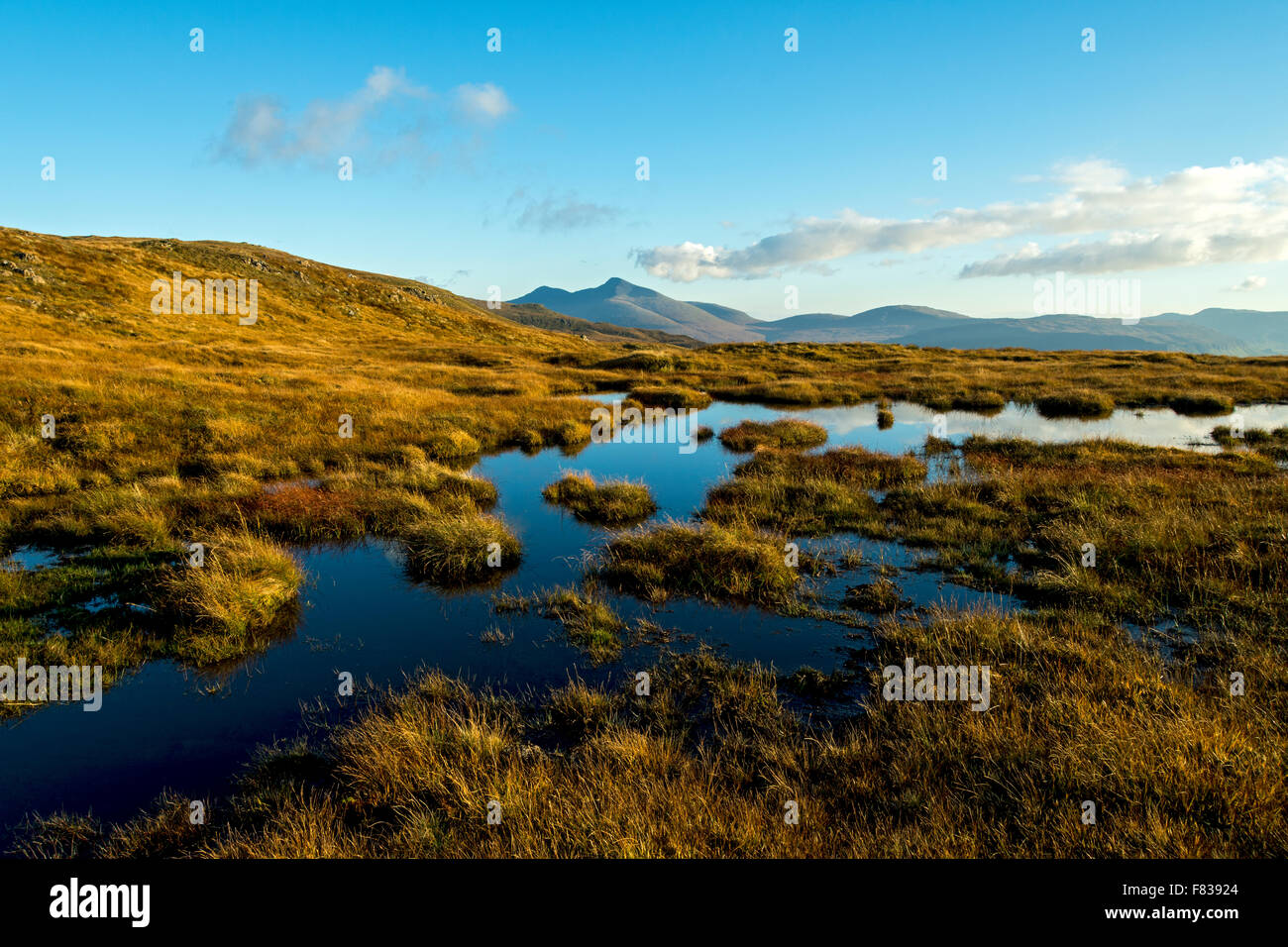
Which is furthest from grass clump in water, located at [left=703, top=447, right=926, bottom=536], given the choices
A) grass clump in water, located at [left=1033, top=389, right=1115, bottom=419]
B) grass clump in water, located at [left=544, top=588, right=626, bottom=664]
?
grass clump in water, located at [left=1033, top=389, right=1115, bottom=419]

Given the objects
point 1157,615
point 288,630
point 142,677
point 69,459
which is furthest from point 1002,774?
point 69,459

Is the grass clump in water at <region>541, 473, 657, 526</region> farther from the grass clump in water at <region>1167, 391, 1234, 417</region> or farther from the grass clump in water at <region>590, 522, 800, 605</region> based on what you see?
the grass clump in water at <region>1167, 391, 1234, 417</region>

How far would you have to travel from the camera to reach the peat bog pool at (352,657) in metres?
6.10

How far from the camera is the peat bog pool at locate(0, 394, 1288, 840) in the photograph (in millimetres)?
6096

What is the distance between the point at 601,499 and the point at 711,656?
7964 millimetres

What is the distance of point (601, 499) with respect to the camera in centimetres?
1553

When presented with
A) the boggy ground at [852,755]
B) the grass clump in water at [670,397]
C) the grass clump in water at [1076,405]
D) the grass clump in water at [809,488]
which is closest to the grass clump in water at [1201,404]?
the grass clump in water at [1076,405]

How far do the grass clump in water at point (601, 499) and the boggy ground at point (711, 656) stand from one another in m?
2.12

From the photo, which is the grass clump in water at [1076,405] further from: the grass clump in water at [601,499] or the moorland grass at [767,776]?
the moorland grass at [767,776]

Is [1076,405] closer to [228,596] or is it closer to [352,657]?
[352,657]

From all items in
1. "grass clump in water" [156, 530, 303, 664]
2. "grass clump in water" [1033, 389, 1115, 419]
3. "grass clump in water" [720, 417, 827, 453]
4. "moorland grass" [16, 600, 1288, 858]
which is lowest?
"moorland grass" [16, 600, 1288, 858]

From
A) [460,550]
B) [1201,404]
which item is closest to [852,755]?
[460,550]

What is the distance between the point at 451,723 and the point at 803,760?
408 centimetres

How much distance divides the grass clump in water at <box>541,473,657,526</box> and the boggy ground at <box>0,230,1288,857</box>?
2118 millimetres
